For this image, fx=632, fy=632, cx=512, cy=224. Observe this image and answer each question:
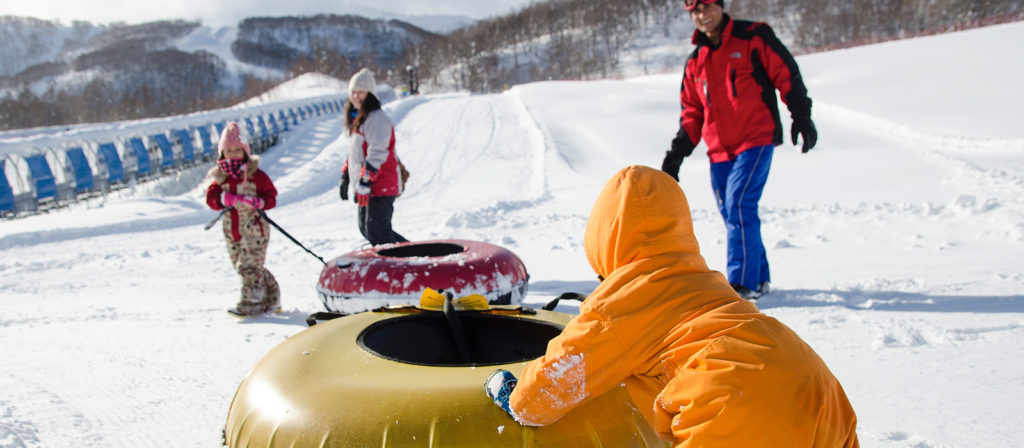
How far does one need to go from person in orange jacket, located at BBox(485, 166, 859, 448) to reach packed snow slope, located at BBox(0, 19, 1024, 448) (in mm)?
1060

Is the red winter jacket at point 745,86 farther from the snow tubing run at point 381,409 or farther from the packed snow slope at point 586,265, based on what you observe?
the snow tubing run at point 381,409

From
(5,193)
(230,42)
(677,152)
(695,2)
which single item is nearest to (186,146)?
(5,193)

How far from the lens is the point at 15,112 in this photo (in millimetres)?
36188

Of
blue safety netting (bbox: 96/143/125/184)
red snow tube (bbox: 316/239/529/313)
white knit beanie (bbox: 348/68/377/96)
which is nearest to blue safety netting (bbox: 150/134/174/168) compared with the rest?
blue safety netting (bbox: 96/143/125/184)

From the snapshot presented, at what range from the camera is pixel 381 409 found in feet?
4.77

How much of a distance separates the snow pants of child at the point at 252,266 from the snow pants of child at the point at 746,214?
2.83 m

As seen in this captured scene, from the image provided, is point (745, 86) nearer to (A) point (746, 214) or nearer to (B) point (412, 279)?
(A) point (746, 214)

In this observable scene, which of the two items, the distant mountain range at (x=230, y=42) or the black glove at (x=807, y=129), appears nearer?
the black glove at (x=807, y=129)

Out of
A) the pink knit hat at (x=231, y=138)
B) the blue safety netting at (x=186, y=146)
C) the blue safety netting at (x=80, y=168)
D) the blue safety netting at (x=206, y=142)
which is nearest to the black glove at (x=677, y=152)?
the pink knit hat at (x=231, y=138)

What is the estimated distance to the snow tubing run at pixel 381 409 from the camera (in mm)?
1400

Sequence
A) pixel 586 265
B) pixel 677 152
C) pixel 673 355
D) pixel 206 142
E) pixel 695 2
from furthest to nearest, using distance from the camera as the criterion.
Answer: pixel 206 142
pixel 586 265
pixel 677 152
pixel 695 2
pixel 673 355

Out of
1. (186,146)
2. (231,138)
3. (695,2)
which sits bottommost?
(186,146)

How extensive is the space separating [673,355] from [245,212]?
132 inches

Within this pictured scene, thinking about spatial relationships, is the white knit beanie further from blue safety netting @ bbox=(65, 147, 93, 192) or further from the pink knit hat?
blue safety netting @ bbox=(65, 147, 93, 192)
